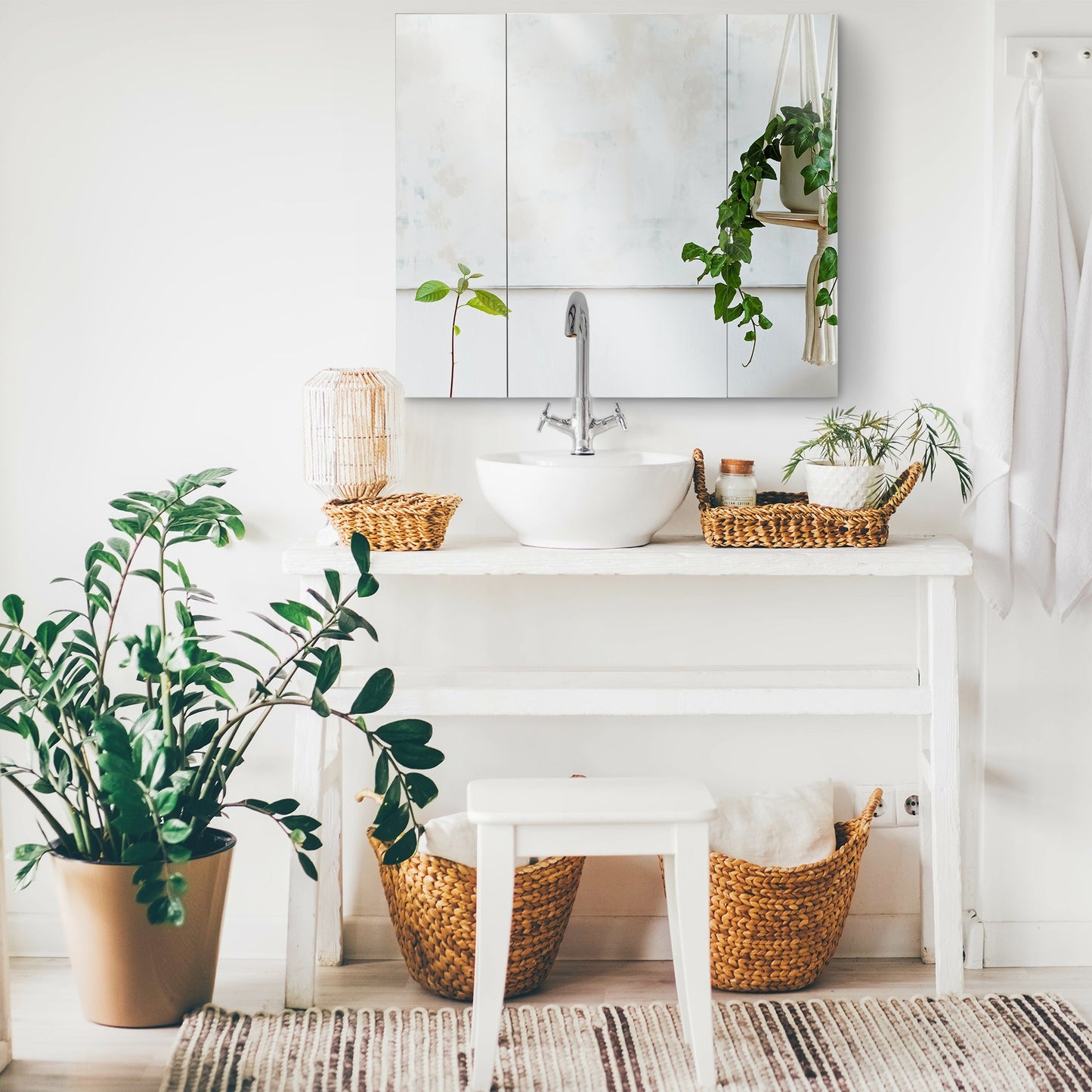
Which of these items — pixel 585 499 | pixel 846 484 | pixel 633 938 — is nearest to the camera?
pixel 585 499

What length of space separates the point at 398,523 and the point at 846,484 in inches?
29.1

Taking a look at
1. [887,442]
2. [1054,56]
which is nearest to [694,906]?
[887,442]

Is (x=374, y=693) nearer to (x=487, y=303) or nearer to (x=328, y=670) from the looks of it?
(x=328, y=670)

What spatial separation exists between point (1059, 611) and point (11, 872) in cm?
199

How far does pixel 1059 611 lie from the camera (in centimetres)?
204

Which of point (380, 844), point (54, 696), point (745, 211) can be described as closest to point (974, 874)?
point (380, 844)

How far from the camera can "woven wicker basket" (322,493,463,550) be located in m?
1.85

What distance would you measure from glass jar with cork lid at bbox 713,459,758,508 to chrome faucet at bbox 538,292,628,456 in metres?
0.19

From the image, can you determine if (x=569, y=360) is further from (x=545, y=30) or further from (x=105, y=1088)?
(x=105, y=1088)

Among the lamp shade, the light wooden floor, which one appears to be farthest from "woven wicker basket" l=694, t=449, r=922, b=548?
the light wooden floor

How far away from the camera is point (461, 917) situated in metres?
1.90

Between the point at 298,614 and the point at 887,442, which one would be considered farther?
the point at 887,442

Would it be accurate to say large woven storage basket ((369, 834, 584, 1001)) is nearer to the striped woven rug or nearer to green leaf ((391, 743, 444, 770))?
the striped woven rug

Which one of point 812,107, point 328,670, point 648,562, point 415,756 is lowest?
point 415,756
